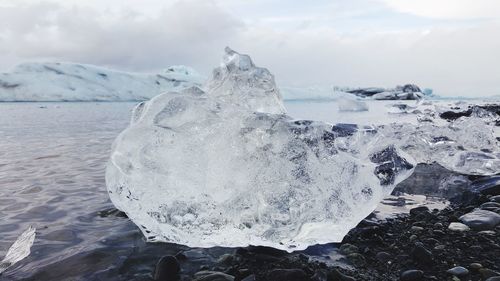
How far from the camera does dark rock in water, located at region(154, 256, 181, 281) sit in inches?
91.5

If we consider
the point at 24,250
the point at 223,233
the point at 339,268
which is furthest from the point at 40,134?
the point at 339,268

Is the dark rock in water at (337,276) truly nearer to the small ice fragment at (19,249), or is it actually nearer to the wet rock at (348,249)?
the wet rock at (348,249)

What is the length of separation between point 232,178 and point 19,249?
157 cm

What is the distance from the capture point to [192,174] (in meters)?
2.74

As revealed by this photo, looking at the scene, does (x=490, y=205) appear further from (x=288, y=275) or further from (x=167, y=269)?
(x=167, y=269)

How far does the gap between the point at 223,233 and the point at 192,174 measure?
47 centimetres

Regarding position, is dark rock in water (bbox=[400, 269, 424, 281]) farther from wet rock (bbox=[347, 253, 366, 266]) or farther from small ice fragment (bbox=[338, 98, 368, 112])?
small ice fragment (bbox=[338, 98, 368, 112])

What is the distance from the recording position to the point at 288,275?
229 cm

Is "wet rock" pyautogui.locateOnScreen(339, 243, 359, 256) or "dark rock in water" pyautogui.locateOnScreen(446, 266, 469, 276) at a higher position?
"dark rock in water" pyautogui.locateOnScreen(446, 266, 469, 276)

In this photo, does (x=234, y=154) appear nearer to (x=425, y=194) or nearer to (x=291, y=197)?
(x=291, y=197)

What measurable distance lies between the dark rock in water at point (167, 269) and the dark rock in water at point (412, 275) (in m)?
1.35

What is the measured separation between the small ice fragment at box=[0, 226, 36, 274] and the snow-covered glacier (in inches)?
1726

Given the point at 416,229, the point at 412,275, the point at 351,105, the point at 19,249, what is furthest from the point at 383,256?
the point at 351,105

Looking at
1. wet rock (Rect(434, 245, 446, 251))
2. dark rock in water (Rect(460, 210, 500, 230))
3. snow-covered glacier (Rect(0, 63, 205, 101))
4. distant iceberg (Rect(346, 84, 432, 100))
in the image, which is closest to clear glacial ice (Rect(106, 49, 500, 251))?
wet rock (Rect(434, 245, 446, 251))
